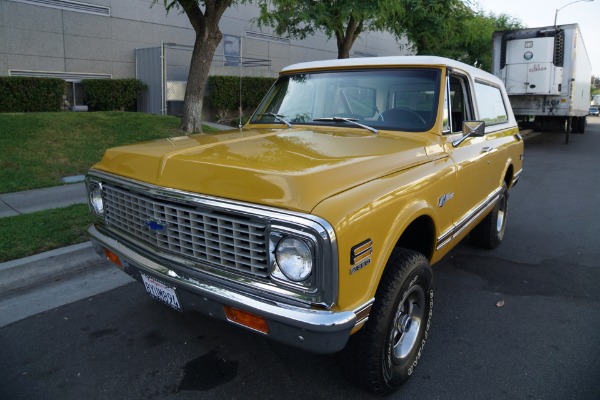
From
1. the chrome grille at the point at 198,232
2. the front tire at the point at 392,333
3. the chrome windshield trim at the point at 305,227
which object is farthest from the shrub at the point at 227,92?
the chrome windshield trim at the point at 305,227

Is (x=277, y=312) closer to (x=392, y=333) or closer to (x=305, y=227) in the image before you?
(x=305, y=227)

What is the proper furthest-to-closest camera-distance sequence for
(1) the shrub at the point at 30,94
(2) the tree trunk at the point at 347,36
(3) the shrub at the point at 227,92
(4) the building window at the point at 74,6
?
(3) the shrub at the point at 227,92 < (4) the building window at the point at 74,6 < (2) the tree trunk at the point at 347,36 < (1) the shrub at the point at 30,94

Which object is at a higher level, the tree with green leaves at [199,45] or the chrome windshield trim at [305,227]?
the tree with green leaves at [199,45]

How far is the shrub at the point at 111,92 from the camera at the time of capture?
1484 centimetres

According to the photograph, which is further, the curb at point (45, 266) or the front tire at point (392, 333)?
the curb at point (45, 266)

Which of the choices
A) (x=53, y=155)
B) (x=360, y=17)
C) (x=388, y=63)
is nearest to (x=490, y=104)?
(x=388, y=63)

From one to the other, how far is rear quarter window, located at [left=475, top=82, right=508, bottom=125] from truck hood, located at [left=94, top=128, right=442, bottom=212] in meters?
1.38

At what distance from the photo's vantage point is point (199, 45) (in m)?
10.6

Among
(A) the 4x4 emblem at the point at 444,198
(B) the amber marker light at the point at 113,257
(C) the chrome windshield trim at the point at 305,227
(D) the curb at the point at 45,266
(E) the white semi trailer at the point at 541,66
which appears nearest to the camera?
(C) the chrome windshield trim at the point at 305,227

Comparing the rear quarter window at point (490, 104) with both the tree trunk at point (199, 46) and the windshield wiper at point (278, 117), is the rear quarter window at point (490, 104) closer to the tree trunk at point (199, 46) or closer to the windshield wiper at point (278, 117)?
the windshield wiper at point (278, 117)

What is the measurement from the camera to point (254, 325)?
2.38 metres

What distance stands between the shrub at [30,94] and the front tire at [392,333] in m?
13.2

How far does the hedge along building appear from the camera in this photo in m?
13.8

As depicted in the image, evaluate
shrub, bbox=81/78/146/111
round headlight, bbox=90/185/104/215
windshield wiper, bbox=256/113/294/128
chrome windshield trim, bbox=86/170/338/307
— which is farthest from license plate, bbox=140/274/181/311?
shrub, bbox=81/78/146/111
